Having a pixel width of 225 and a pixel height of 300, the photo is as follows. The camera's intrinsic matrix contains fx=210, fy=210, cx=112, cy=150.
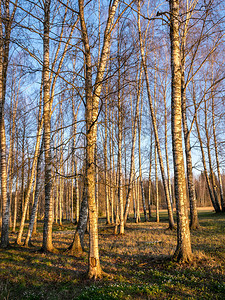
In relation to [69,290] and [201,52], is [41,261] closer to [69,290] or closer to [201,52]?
[69,290]

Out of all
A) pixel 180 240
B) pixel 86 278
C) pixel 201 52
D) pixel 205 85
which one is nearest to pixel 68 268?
pixel 86 278

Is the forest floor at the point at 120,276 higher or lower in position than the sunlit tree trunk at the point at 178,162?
lower

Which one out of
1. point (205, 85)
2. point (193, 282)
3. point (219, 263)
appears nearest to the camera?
point (193, 282)

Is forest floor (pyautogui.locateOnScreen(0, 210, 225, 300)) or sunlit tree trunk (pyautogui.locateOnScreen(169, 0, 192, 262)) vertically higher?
sunlit tree trunk (pyautogui.locateOnScreen(169, 0, 192, 262))

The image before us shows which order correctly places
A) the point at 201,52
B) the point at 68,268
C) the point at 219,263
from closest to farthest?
the point at 219,263
the point at 68,268
the point at 201,52

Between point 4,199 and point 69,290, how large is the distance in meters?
6.37

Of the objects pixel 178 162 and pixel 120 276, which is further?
pixel 178 162

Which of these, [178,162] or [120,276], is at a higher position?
[178,162]

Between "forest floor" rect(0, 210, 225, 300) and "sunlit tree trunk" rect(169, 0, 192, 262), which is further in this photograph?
"sunlit tree trunk" rect(169, 0, 192, 262)

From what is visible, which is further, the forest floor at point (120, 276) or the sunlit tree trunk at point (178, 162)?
the sunlit tree trunk at point (178, 162)

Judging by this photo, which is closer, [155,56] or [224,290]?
[224,290]

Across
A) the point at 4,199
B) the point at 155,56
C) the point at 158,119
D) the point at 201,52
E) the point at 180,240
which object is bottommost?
the point at 180,240

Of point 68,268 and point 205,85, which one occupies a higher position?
point 205,85

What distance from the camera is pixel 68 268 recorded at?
6.18 m
